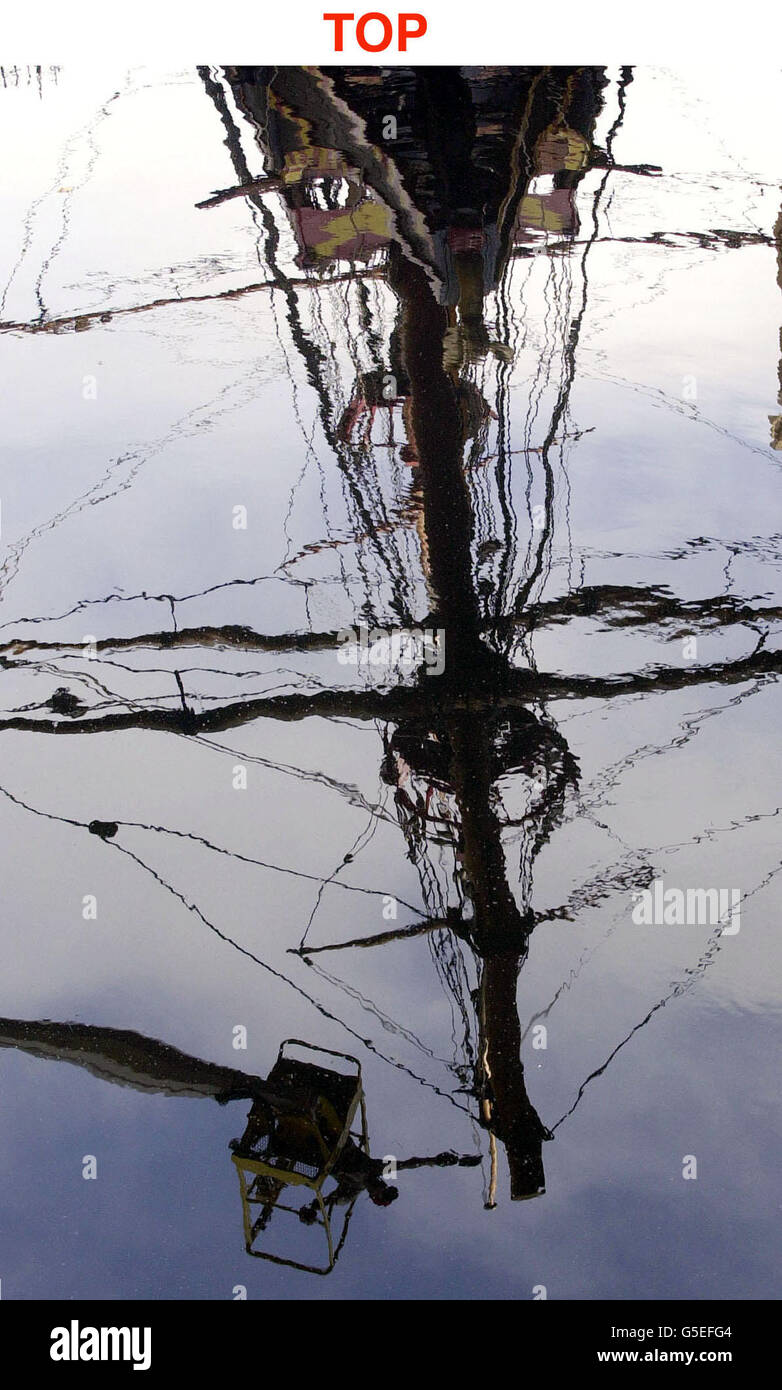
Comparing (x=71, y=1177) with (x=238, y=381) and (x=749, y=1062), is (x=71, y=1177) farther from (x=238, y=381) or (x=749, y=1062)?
(x=238, y=381)

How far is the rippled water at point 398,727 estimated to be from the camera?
1.86 m

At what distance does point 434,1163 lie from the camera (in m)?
1.88

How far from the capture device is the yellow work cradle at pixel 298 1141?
1821 mm

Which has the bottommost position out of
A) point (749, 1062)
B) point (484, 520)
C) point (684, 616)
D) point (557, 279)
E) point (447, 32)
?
point (749, 1062)

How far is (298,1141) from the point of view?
1936 millimetres

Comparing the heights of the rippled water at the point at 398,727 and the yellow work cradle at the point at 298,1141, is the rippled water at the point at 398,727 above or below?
above

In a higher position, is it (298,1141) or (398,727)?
(398,727)

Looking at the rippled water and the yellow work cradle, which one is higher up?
the rippled water

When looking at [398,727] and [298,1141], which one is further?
[398,727]

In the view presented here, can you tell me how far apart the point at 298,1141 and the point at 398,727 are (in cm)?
107

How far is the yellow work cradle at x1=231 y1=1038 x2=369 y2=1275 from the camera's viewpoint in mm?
1821

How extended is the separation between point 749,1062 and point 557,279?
3.59m

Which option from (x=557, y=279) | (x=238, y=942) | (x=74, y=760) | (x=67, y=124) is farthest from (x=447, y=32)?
(x=238, y=942)

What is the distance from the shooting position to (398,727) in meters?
2.73
